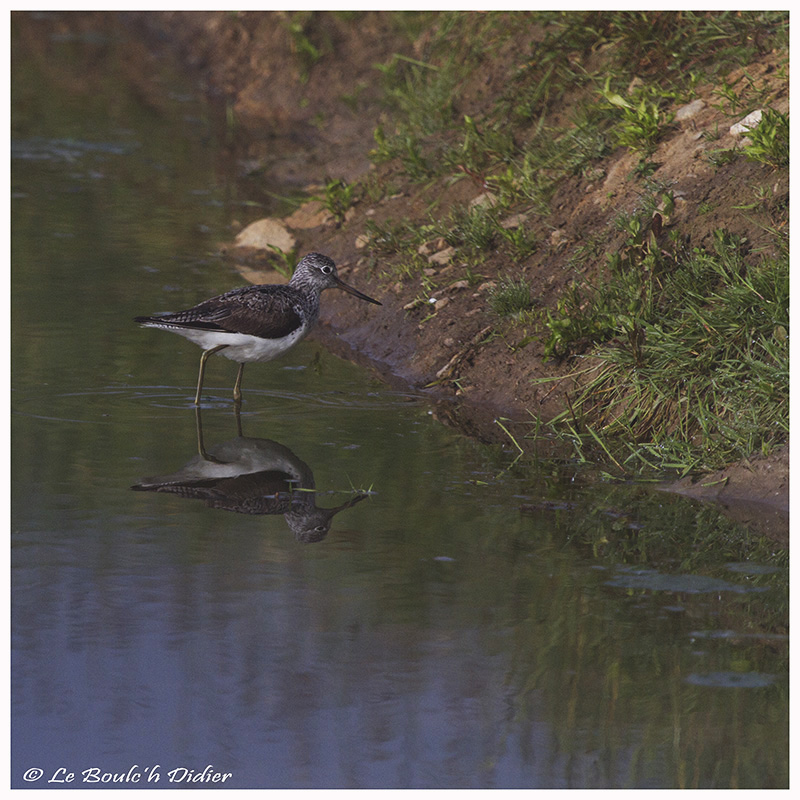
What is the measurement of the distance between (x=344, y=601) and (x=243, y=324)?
343 centimetres

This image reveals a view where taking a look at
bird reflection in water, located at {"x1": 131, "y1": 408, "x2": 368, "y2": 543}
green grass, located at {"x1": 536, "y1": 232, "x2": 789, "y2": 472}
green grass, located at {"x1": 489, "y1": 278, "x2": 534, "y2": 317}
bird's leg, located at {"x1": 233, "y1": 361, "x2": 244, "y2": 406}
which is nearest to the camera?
bird reflection in water, located at {"x1": 131, "y1": 408, "x2": 368, "y2": 543}

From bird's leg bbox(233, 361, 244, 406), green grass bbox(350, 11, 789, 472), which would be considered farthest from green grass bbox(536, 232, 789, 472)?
bird's leg bbox(233, 361, 244, 406)

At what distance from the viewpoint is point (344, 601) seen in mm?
6070

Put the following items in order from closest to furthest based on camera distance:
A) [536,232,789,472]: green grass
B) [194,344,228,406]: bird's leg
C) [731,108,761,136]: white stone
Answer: [536,232,789,472]: green grass, [194,344,228,406]: bird's leg, [731,108,761,136]: white stone

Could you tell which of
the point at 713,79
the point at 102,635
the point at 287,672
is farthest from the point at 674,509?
the point at 713,79

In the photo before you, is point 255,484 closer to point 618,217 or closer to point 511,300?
point 511,300

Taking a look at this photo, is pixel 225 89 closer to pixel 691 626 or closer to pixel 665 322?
pixel 665 322

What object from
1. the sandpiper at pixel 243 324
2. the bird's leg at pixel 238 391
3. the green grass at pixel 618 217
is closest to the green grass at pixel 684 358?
the green grass at pixel 618 217

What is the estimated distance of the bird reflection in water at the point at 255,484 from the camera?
7.13 meters

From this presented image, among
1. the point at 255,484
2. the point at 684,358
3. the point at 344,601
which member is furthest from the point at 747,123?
the point at 344,601

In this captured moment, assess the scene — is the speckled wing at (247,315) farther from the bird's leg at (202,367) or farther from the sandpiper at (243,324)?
the bird's leg at (202,367)

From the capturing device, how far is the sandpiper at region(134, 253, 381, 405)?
894cm

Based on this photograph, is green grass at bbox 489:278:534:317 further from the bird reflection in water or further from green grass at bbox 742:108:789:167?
the bird reflection in water

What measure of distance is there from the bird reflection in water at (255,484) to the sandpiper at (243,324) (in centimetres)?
99
